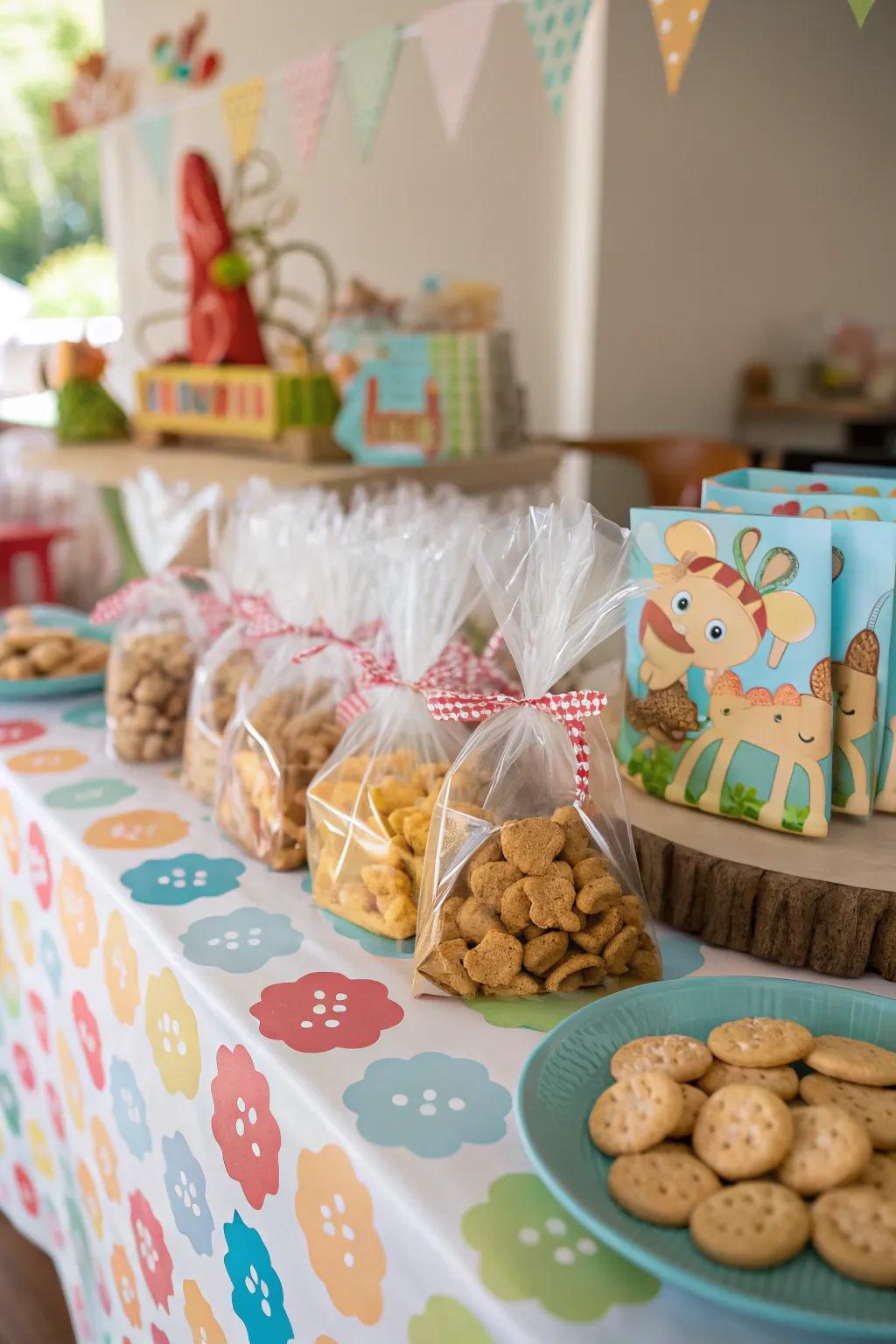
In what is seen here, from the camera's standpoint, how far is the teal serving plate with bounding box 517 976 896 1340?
0.46 metres

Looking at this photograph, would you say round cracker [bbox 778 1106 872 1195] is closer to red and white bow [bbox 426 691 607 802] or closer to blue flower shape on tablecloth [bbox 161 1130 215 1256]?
red and white bow [bbox 426 691 607 802]

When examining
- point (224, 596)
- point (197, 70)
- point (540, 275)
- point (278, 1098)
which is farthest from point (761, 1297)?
point (540, 275)

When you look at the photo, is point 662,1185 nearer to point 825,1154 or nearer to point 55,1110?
point 825,1154

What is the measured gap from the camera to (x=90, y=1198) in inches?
41.4

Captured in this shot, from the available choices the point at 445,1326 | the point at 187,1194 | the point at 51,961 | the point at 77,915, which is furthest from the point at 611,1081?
the point at 51,961

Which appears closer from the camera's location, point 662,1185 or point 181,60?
point 662,1185

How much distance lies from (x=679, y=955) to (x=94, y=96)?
101 inches

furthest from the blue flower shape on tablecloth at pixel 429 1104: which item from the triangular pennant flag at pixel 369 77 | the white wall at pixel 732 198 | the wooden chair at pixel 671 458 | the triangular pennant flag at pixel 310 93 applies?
the white wall at pixel 732 198

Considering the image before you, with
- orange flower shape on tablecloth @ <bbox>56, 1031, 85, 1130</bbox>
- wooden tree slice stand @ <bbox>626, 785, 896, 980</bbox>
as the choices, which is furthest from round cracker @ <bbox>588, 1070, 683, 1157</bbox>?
orange flower shape on tablecloth @ <bbox>56, 1031, 85, 1130</bbox>

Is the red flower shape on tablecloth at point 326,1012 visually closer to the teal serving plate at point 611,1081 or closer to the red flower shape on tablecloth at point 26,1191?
the teal serving plate at point 611,1081

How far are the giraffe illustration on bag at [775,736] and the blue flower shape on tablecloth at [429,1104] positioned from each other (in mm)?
312

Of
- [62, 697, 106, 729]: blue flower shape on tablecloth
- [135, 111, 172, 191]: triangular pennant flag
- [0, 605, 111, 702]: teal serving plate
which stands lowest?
[62, 697, 106, 729]: blue flower shape on tablecloth

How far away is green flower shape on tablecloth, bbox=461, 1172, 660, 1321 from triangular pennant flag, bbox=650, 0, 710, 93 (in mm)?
974

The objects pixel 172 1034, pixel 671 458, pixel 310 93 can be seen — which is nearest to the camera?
pixel 172 1034
